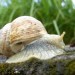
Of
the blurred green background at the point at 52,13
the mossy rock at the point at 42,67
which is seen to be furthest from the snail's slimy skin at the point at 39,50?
the blurred green background at the point at 52,13

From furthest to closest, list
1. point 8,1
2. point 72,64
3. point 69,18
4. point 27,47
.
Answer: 1. point 8,1
2. point 69,18
3. point 27,47
4. point 72,64

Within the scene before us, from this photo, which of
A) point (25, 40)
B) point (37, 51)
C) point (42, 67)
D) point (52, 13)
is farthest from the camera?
point (52, 13)

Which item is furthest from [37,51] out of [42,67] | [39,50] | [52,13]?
[52,13]

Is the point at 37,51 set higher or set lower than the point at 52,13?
higher

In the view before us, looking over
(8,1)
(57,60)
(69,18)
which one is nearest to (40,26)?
(57,60)

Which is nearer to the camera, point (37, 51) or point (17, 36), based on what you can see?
point (37, 51)

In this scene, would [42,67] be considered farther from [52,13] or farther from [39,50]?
[52,13]

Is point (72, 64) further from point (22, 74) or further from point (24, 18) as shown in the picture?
point (24, 18)
